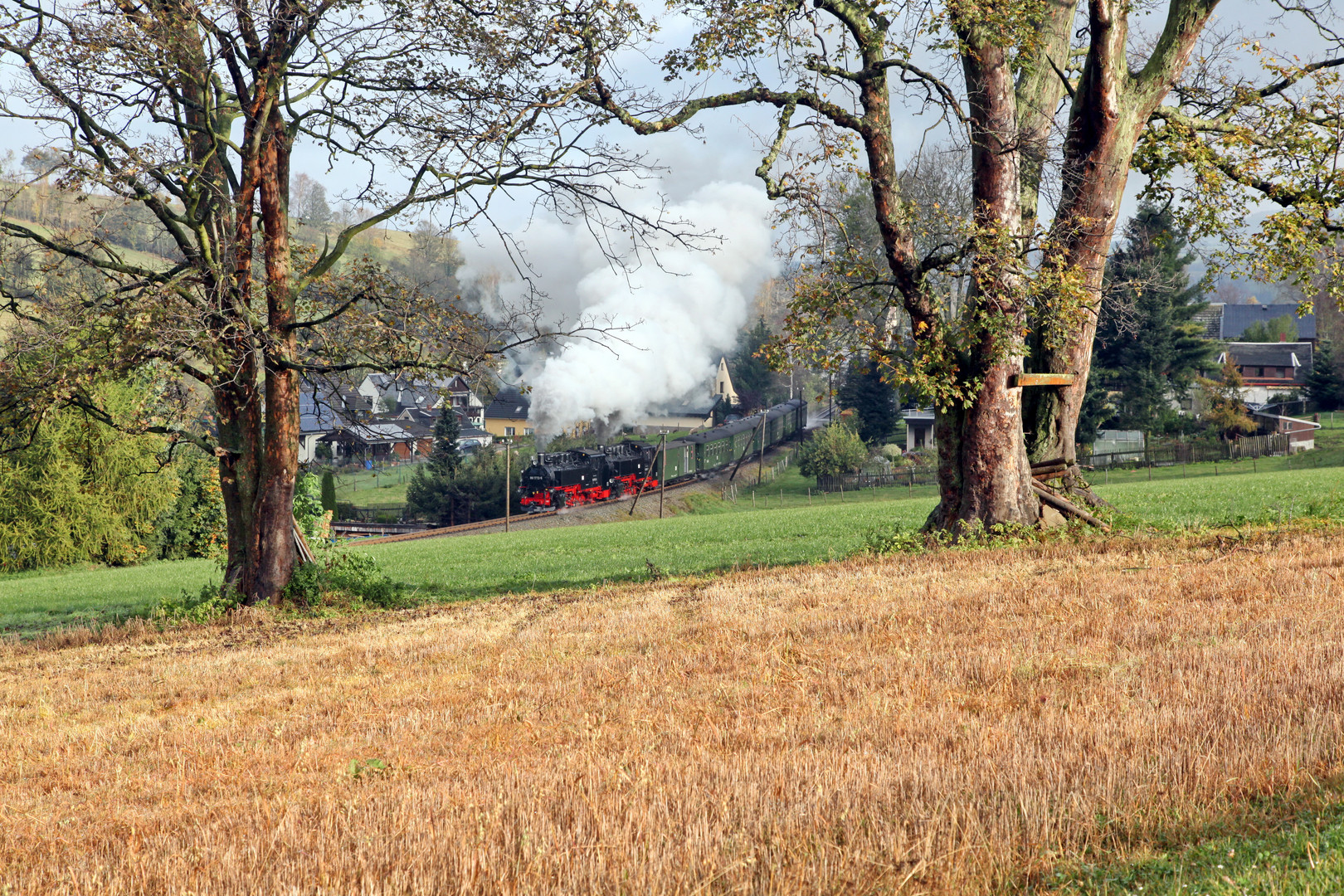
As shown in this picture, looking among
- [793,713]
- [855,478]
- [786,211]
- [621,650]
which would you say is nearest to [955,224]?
[786,211]

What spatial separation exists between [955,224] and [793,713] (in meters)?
8.60

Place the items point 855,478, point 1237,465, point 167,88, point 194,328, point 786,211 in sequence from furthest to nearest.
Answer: point 855,478 < point 1237,465 < point 786,211 < point 167,88 < point 194,328

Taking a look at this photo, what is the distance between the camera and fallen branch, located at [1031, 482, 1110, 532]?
13.9 meters

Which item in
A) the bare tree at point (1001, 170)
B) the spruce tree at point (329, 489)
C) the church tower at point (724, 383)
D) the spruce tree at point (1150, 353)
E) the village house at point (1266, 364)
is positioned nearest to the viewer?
the bare tree at point (1001, 170)

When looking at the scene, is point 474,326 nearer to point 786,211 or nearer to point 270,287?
point 270,287

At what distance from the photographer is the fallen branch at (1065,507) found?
549 inches

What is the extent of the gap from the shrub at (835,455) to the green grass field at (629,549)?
610 inches

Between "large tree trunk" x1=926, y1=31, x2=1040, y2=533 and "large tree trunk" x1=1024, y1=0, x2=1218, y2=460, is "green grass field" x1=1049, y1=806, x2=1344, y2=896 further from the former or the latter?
"large tree trunk" x1=1024, y1=0, x2=1218, y2=460

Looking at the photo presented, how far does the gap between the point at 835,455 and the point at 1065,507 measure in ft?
130

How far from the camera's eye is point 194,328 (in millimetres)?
11406

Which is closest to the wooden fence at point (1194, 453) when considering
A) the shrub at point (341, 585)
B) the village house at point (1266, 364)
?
the village house at point (1266, 364)

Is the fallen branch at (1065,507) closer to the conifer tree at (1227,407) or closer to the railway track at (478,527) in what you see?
the railway track at (478,527)

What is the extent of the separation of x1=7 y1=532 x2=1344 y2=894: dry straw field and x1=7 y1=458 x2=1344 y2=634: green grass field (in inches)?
249

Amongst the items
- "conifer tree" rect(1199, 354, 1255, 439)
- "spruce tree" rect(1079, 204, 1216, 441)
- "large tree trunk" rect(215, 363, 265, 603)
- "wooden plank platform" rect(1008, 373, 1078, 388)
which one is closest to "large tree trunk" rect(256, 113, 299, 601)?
"large tree trunk" rect(215, 363, 265, 603)
